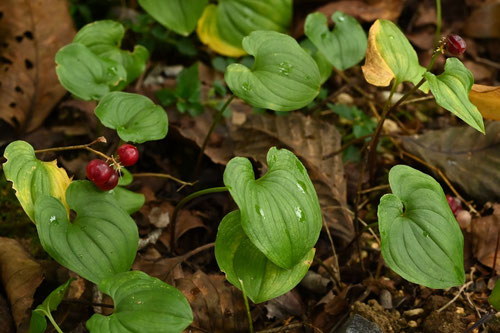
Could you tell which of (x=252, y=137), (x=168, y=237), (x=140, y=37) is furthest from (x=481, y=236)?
(x=140, y=37)

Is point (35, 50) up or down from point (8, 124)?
up

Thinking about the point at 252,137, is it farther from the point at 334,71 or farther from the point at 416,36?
the point at 416,36

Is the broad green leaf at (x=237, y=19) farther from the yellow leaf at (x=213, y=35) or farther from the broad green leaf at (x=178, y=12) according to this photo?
the broad green leaf at (x=178, y=12)

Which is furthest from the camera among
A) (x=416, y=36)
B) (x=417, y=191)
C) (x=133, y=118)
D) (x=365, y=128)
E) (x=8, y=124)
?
(x=416, y=36)

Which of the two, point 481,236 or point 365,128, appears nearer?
point 481,236

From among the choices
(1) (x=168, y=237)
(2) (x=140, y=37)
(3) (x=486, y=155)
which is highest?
(2) (x=140, y=37)

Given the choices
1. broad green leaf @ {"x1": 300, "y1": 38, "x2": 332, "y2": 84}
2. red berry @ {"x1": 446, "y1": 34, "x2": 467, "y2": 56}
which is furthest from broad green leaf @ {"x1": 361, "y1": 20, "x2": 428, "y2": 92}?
broad green leaf @ {"x1": 300, "y1": 38, "x2": 332, "y2": 84}

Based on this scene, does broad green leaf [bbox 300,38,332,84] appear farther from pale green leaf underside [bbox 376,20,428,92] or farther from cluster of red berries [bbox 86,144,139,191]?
cluster of red berries [bbox 86,144,139,191]

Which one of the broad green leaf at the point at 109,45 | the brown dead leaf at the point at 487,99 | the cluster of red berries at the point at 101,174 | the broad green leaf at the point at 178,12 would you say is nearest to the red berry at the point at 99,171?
the cluster of red berries at the point at 101,174
